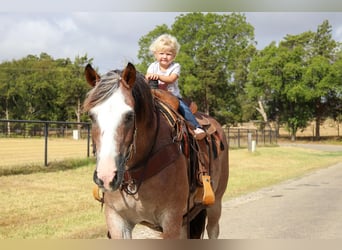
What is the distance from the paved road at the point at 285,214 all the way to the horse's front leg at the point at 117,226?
319cm

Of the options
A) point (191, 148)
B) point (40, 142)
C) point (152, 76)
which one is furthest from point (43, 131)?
point (191, 148)

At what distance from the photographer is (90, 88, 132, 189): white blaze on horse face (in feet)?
9.42

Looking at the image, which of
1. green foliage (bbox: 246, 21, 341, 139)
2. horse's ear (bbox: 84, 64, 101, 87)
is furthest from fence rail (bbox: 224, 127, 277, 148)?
horse's ear (bbox: 84, 64, 101, 87)

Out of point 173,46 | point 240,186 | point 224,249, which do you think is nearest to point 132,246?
point 224,249

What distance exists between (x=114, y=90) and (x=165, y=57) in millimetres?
1487

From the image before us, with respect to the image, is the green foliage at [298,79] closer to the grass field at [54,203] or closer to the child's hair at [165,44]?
the grass field at [54,203]

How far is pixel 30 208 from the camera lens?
28.8 ft

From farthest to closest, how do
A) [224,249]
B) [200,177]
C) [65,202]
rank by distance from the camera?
[65,202]
[224,249]
[200,177]

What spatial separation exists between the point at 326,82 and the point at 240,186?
141ft

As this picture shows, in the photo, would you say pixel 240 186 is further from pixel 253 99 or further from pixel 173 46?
pixel 253 99

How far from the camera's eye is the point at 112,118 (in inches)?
119

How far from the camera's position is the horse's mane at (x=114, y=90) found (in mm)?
3156

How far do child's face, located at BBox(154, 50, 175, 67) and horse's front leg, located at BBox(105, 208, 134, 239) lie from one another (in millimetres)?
1653

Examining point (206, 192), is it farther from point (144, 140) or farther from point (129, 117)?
point (129, 117)
